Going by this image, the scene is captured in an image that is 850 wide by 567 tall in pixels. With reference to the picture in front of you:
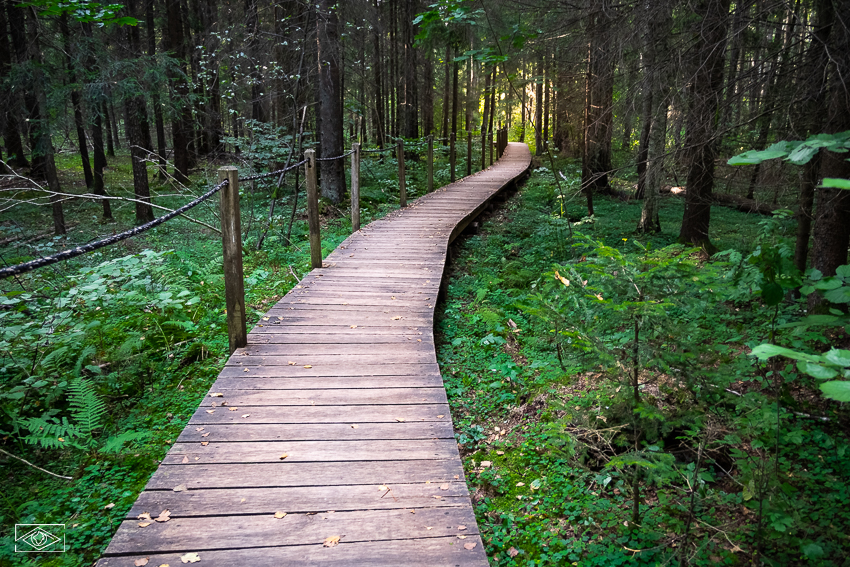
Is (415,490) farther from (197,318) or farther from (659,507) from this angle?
(197,318)

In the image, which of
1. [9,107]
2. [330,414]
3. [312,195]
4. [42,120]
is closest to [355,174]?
[312,195]

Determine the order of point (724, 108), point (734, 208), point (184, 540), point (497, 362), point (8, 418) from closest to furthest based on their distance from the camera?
point (184, 540)
point (8, 418)
point (724, 108)
point (497, 362)
point (734, 208)

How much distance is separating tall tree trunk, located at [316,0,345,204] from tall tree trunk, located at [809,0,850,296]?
9.36m

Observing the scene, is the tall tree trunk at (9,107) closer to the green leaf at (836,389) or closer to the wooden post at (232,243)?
the wooden post at (232,243)

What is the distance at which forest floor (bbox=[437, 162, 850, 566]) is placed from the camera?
260cm

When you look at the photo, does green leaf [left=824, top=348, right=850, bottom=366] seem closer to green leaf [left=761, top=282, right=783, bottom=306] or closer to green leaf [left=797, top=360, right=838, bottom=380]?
green leaf [left=797, top=360, right=838, bottom=380]

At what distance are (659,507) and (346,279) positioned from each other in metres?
4.46

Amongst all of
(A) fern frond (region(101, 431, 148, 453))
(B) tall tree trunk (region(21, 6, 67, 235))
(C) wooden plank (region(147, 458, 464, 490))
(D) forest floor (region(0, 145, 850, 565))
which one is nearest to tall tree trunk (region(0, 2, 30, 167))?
(B) tall tree trunk (region(21, 6, 67, 235))

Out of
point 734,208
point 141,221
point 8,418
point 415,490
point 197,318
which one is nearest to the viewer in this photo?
point 415,490

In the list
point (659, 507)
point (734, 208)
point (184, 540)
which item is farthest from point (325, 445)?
point (734, 208)

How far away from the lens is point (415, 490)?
2.64 metres

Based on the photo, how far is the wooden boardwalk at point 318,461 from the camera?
7.37 ft

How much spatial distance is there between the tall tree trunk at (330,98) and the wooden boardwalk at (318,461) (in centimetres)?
753

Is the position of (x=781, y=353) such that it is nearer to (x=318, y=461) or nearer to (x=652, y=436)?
(x=652, y=436)
